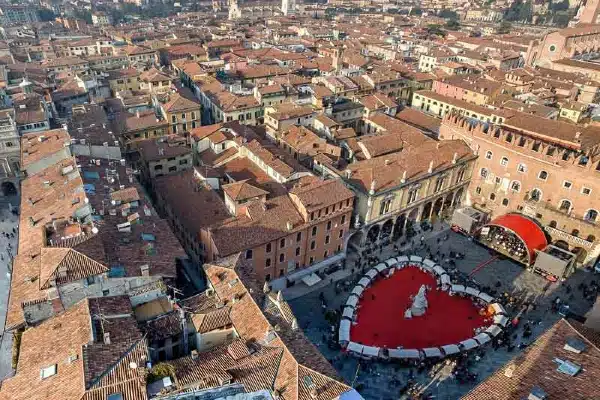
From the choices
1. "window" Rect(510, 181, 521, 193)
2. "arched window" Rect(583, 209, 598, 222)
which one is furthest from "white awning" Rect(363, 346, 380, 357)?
"arched window" Rect(583, 209, 598, 222)

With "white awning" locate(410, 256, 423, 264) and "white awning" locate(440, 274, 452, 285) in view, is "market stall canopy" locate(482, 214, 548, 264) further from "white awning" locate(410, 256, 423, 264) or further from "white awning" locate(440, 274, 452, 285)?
"white awning" locate(440, 274, 452, 285)

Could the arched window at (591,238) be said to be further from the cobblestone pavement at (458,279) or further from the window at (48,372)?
the window at (48,372)

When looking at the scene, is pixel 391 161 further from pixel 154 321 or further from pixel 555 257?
pixel 154 321

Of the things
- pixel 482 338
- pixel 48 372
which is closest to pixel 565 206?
pixel 482 338

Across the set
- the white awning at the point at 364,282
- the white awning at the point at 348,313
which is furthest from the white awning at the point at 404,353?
the white awning at the point at 364,282

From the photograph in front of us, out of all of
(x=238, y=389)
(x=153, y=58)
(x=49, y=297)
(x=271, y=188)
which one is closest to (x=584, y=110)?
(x=271, y=188)

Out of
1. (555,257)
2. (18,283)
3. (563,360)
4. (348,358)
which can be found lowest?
(348,358)
